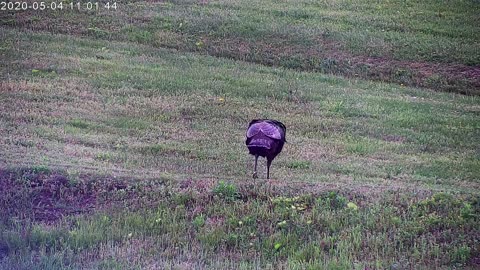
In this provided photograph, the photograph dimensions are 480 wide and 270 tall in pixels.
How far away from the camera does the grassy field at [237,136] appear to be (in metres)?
7.70

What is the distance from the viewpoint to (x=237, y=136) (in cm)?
1458

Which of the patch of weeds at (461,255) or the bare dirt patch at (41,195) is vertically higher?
the patch of weeds at (461,255)

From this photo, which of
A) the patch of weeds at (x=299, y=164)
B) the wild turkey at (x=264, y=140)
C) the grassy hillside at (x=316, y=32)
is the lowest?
the patch of weeds at (x=299, y=164)

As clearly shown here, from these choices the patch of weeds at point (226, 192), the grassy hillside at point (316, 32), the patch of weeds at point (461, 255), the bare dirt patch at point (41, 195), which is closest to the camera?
the patch of weeds at point (461, 255)

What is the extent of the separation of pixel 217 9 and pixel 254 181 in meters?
18.3

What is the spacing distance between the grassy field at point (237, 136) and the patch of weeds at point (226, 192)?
0.09 ft

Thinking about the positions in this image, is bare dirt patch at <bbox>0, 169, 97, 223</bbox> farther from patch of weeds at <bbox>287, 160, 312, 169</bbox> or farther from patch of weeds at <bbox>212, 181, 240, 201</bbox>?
patch of weeds at <bbox>287, 160, 312, 169</bbox>

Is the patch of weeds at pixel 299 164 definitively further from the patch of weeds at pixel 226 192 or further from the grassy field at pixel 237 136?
the patch of weeds at pixel 226 192

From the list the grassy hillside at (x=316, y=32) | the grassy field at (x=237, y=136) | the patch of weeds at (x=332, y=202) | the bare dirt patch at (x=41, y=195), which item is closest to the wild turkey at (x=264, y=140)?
the grassy field at (x=237, y=136)

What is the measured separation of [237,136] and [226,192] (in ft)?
17.7

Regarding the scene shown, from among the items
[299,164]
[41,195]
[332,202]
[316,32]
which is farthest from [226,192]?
[316,32]

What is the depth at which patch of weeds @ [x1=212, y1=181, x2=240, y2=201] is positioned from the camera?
30.0 ft

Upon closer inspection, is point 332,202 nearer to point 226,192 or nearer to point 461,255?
point 226,192

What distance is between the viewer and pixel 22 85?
1772cm
